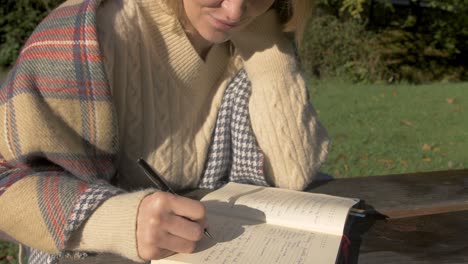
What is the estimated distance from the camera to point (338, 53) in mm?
8336

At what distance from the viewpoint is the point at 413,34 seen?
32.1 ft

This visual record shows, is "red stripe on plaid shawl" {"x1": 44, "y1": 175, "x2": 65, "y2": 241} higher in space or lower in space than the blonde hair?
lower

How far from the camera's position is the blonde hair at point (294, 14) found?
179 centimetres

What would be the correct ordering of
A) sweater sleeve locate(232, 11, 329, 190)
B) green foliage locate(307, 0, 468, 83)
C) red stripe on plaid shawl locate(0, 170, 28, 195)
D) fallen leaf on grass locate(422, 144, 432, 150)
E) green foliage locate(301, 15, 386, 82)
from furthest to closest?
green foliage locate(307, 0, 468, 83), green foliage locate(301, 15, 386, 82), fallen leaf on grass locate(422, 144, 432, 150), sweater sleeve locate(232, 11, 329, 190), red stripe on plaid shawl locate(0, 170, 28, 195)

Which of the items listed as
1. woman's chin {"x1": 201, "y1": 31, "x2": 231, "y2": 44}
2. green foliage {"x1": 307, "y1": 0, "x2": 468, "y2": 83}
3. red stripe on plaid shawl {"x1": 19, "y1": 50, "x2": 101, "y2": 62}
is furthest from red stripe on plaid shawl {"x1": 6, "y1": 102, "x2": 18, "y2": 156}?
green foliage {"x1": 307, "y1": 0, "x2": 468, "y2": 83}

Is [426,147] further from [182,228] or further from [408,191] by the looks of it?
[182,228]

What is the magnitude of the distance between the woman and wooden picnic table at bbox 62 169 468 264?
132 millimetres

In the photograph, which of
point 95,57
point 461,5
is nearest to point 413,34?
point 461,5

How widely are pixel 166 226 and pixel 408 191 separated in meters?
0.88

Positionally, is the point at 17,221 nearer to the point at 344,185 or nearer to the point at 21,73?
the point at 21,73

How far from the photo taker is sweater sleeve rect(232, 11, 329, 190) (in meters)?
1.76

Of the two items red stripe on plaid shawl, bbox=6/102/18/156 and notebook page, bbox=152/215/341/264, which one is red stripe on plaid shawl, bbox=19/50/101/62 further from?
notebook page, bbox=152/215/341/264

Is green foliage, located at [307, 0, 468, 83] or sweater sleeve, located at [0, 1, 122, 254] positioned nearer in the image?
sweater sleeve, located at [0, 1, 122, 254]

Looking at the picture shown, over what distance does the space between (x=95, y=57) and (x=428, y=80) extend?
9.02m
